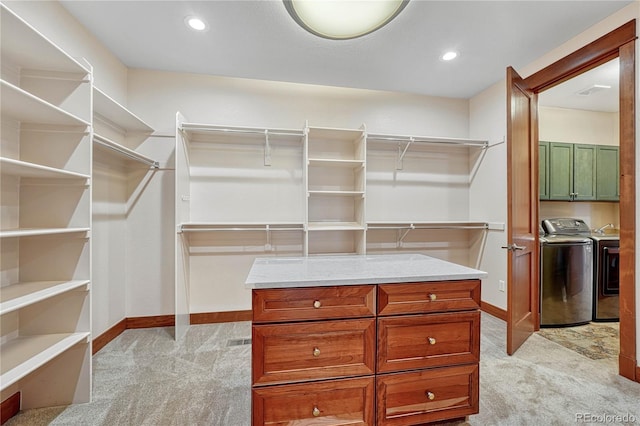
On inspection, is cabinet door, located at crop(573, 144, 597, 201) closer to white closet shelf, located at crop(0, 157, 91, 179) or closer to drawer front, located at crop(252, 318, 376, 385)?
drawer front, located at crop(252, 318, 376, 385)

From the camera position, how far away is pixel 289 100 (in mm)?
3107

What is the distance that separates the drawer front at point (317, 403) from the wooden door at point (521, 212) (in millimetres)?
1612

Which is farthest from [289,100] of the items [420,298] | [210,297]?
[420,298]

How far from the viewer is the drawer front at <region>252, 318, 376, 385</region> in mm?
1254

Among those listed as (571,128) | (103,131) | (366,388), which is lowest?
(366,388)

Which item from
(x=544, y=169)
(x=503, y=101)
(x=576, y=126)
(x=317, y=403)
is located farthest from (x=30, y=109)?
(x=576, y=126)

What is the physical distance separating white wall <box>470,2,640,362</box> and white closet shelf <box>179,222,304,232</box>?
7.56ft

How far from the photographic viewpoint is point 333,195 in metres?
3.13

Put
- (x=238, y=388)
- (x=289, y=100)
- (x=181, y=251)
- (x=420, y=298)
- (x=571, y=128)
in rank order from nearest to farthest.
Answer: (x=420, y=298)
(x=238, y=388)
(x=181, y=251)
(x=289, y=100)
(x=571, y=128)

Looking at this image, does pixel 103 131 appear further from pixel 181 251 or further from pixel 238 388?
pixel 238 388

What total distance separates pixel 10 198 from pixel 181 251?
3.91 feet

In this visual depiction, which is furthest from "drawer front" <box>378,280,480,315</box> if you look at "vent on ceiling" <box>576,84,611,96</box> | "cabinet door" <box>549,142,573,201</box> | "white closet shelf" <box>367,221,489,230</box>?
"vent on ceiling" <box>576,84,611,96</box>

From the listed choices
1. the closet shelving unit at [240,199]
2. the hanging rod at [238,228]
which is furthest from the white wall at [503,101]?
the hanging rod at [238,228]

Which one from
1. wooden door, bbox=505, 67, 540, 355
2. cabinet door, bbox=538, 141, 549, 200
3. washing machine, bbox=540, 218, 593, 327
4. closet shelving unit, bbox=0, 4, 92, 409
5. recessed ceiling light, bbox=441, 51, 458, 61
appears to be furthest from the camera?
cabinet door, bbox=538, 141, 549, 200
